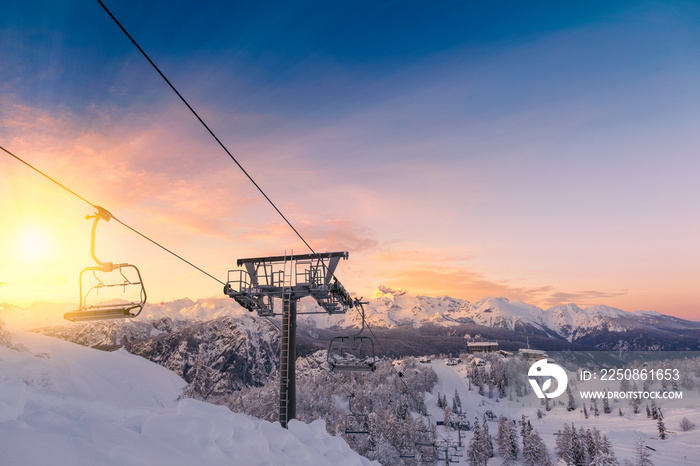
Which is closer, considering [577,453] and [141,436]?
[141,436]

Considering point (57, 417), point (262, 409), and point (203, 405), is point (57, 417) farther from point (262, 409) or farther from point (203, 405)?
point (262, 409)

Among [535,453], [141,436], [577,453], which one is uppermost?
[141,436]

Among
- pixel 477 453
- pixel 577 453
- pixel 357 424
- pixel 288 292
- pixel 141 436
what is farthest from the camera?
pixel 477 453

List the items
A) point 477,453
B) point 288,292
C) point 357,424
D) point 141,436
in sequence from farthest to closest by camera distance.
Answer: point 477,453 → point 357,424 → point 288,292 → point 141,436

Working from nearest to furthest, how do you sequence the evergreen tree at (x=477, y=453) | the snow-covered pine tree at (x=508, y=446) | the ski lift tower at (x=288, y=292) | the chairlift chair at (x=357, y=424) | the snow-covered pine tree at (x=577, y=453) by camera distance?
1. the ski lift tower at (x=288, y=292)
2. the chairlift chair at (x=357, y=424)
3. the snow-covered pine tree at (x=577, y=453)
4. the evergreen tree at (x=477, y=453)
5. the snow-covered pine tree at (x=508, y=446)

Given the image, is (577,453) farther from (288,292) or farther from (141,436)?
(141,436)

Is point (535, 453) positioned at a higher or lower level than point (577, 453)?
lower

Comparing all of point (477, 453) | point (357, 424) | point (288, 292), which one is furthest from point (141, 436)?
point (477, 453)

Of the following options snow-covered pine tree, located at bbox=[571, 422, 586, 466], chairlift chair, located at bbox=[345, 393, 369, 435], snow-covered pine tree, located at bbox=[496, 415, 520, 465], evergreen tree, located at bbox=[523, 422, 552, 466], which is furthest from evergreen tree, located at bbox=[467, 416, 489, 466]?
chairlift chair, located at bbox=[345, 393, 369, 435]

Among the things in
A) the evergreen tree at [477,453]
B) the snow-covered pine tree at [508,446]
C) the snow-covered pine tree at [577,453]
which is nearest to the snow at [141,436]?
the snow-covered pine tree at [577,453]

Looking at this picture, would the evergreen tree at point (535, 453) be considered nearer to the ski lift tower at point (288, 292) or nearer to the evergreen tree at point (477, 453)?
the evergreen tree at point (477, 453)

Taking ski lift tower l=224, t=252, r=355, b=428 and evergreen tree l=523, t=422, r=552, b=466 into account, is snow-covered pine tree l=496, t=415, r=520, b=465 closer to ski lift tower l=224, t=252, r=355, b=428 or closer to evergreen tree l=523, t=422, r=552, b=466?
evergreen tree l=523, t=422, r=552, b=466

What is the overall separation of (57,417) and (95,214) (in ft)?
22.5

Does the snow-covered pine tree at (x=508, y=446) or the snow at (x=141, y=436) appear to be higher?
the snow at (x=141, y=436)
